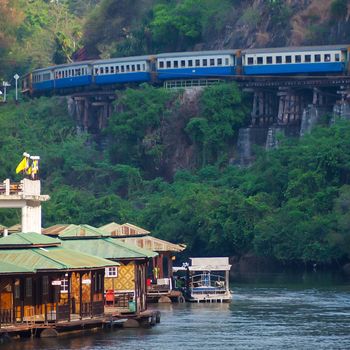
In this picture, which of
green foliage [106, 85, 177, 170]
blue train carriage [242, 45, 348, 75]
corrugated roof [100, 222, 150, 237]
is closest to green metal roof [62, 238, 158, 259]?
corrugated roof [100, 222, 150, 237]

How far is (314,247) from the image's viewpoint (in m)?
101

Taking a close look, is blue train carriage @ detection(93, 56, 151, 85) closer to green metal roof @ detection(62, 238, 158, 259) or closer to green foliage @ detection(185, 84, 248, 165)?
green foliage @ detection(185, 84, 248, 165)

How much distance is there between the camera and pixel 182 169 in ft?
418

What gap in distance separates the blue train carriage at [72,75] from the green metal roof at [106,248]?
63.5m

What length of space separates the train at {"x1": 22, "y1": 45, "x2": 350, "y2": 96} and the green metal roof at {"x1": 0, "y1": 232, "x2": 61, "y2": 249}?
184ft

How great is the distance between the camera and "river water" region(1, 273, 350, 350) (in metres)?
59.2

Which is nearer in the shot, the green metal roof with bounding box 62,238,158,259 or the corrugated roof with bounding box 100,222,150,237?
the green metal roof with bounding box 62,238,158,259

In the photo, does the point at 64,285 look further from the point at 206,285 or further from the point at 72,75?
the point at 72,75

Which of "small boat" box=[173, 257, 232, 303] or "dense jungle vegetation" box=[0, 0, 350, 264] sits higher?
"dense jungle vegetation" box=[0, 0, 350, 264]

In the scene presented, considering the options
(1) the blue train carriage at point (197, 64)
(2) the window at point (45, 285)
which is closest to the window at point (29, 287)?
(2) the window at point (45, 285)

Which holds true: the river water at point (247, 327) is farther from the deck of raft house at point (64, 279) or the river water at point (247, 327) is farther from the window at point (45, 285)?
the window at point (45, 285)

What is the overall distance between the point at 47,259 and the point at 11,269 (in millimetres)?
1772

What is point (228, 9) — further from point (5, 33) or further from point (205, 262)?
point (205, 262)

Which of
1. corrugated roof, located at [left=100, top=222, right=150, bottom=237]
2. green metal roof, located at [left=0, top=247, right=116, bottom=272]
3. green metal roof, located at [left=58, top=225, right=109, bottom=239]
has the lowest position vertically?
green metal roof, located at [left=0, top=247, right=116, bottom=272]
